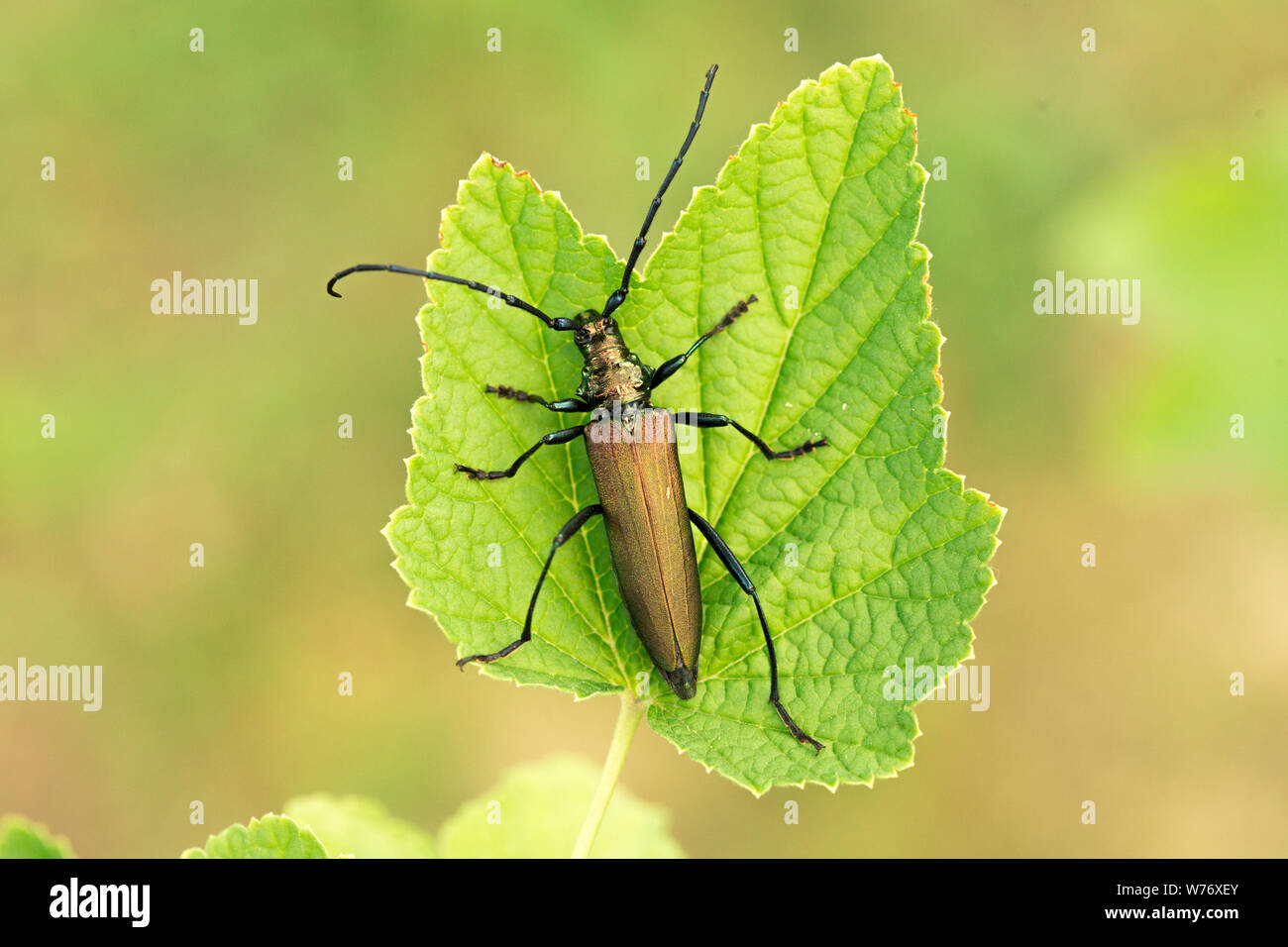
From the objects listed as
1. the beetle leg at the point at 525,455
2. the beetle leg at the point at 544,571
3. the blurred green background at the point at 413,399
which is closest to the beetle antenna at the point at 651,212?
the beetle leg at the point at 525,455

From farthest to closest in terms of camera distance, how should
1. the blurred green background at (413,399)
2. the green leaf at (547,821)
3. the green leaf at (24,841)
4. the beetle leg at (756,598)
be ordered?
the blurred green background at (413,399) < the green leaf at (547,821) < the beetle leg at (756,598) < the green leaf at (24,841)

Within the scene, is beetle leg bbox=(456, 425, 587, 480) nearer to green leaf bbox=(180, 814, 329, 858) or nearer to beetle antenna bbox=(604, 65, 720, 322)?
beetle antenna bbox=(604, 65, 720, 322)

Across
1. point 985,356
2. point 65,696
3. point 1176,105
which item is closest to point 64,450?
point 65,696

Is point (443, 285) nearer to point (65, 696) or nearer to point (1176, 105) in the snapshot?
point (65, 696)

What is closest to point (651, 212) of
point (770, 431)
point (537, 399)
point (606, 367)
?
point (606, 367)

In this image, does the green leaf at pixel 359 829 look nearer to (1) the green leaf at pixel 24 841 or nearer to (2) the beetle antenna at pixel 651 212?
(1) the green leaf at pixel 24 841
